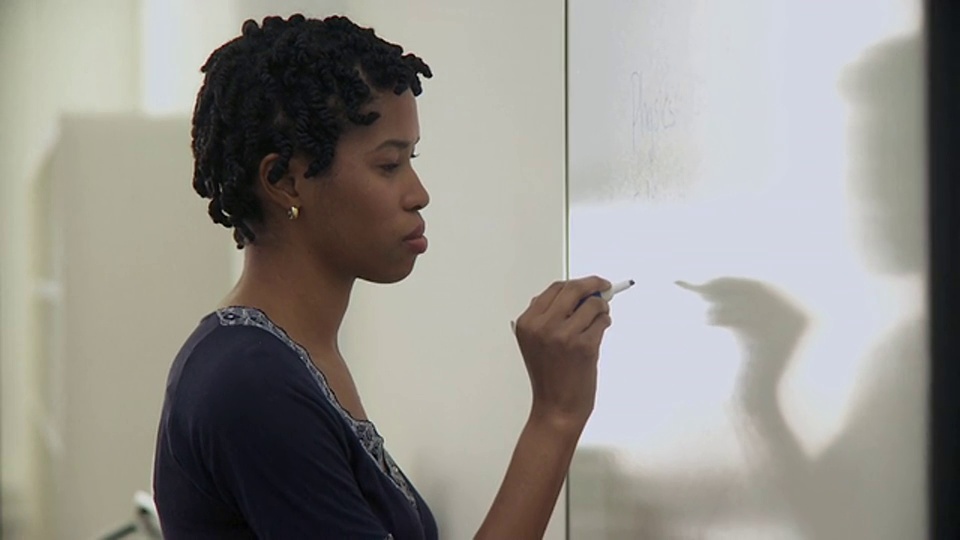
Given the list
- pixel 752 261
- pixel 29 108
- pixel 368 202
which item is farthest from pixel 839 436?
pixel 29 108

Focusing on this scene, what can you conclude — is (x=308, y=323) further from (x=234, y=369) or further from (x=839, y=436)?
(x=839, y=436)

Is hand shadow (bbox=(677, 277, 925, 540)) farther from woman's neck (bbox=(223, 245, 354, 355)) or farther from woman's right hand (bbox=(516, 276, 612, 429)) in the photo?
woman's neck (bbox=(223, 245, 354, 355))

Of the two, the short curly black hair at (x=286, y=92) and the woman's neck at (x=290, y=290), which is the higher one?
the short curly black hair at (x=286, y=92)

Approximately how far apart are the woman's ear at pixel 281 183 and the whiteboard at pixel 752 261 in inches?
13.5

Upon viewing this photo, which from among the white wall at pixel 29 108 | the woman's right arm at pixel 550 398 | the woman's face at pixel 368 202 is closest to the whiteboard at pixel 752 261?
the woman's right arm at pixel 550 398

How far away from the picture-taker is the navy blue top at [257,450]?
76 centimetres

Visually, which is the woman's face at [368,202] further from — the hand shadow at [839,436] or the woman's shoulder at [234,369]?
the hand shadow at [839,436]

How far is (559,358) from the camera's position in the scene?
2.87ft

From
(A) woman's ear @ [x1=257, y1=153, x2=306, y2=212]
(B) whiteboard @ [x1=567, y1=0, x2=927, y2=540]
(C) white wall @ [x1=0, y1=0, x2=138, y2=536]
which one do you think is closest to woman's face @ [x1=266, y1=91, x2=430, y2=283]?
(A) woman's ear @ [x1=257, y1=153, x2=306, y2=212]

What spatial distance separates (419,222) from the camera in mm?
865

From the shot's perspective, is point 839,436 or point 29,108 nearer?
point 839,436

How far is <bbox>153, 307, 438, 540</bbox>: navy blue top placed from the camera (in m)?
0.76

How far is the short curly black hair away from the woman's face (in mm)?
10

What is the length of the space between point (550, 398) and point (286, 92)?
253mm
